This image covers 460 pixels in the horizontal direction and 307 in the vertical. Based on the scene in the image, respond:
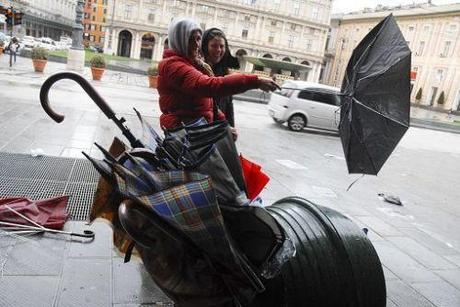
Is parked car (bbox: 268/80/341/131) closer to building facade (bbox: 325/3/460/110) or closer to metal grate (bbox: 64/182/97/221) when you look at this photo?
metal grate (bbox: 64/182/97/221)

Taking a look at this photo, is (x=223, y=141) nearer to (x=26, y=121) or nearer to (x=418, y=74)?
(x=26, y=121)

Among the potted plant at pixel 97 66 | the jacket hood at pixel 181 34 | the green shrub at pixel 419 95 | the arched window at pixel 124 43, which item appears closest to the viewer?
the jacket hood at pixel 181 34

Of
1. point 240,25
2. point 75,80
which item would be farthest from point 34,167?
point 240,25

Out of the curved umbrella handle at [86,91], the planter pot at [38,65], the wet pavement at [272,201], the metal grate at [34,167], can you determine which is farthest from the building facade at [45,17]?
the curved umbrella handle at [86,91]

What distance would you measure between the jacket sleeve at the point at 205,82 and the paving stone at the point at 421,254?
134 inches

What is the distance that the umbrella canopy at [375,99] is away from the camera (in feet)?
Result: 8.97

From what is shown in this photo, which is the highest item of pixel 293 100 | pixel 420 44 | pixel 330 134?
pixel 420 44

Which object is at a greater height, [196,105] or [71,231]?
[196,105]

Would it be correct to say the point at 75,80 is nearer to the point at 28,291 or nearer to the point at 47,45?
the point at 28,291

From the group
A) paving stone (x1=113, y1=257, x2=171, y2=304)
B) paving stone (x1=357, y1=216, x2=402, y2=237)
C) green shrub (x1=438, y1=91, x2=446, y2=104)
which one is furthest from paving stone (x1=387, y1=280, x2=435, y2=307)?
green shrub (x1=438, y1=91, x2=446, y2=104)

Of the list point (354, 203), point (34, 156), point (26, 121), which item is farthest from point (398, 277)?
point (26, 121)

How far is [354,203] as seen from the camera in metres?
6.56

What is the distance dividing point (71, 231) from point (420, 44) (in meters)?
61.0

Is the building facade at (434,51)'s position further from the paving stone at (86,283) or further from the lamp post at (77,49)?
the paving stone at (86,283)
